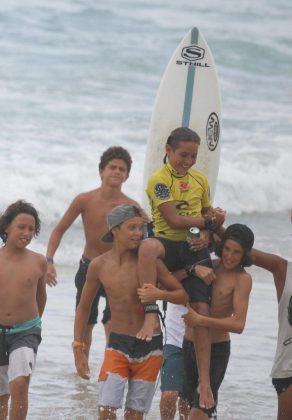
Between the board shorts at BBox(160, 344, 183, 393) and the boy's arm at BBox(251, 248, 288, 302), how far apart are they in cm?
101

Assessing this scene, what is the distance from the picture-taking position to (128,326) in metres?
6.61

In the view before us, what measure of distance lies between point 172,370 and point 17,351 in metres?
1.14

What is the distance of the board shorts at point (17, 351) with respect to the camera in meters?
6.63

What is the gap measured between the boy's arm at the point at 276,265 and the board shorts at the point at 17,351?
1230mm

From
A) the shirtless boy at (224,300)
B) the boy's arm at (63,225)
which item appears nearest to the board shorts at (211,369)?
the shirtless boy at (224,300)

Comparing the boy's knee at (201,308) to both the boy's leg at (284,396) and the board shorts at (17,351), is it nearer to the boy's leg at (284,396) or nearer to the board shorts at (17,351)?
the boy's leg at (284,396)

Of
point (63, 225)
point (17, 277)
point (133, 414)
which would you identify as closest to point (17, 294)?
point (17, 277)

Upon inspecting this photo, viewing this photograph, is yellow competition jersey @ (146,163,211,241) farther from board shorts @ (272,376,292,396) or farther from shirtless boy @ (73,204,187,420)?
board shorts @ (272,376,292,396)

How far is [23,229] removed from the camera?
6781 mm

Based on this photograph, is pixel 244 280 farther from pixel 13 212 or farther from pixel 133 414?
pixel 13 212

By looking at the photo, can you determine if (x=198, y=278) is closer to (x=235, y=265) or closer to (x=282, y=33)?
(x=235, y=265)

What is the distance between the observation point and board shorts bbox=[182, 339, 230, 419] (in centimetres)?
673

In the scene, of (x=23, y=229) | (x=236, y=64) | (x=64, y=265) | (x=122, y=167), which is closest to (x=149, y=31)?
(x=236, y=64)

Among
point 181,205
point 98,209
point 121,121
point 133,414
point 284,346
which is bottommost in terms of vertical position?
point 133,414
